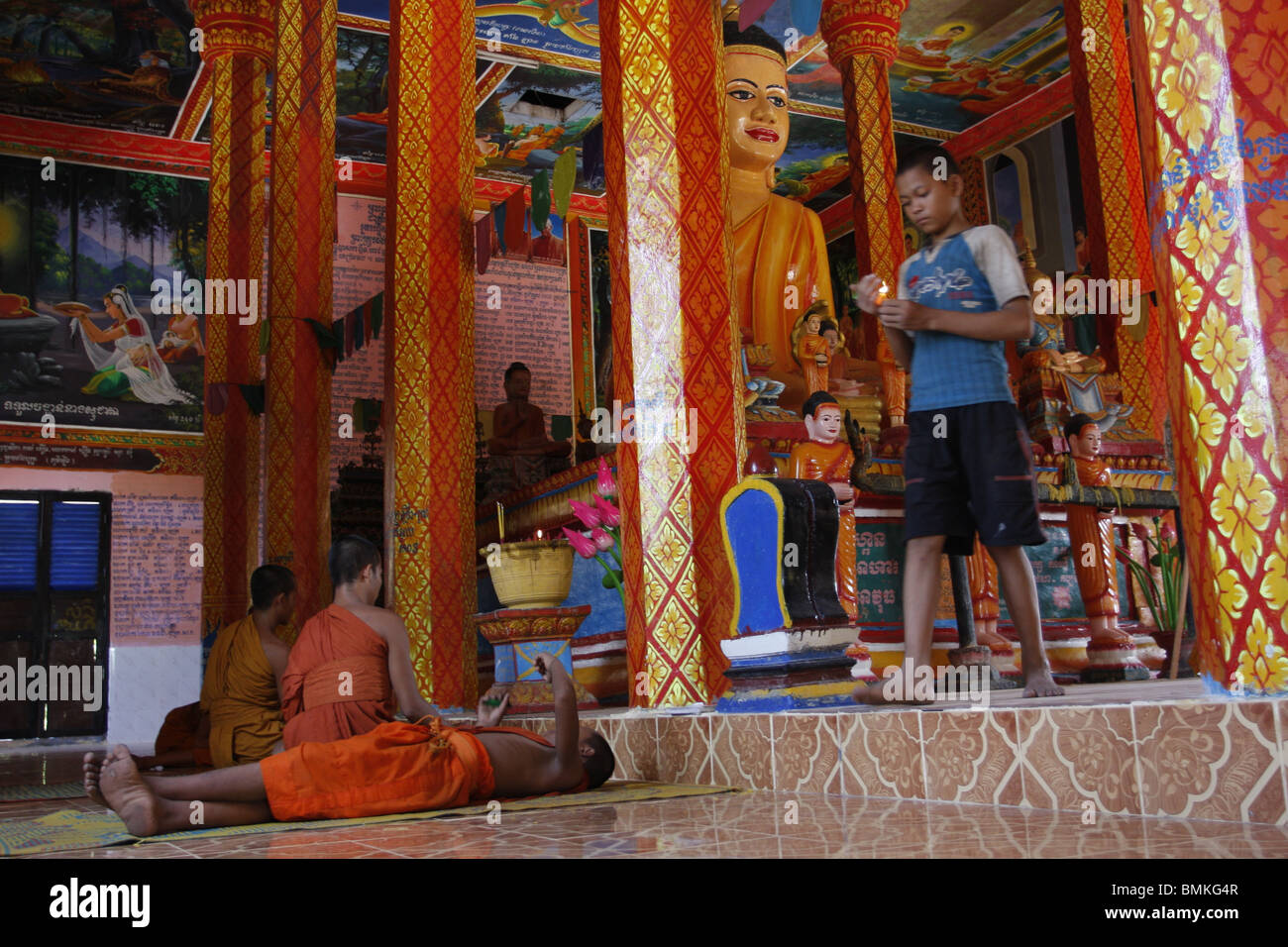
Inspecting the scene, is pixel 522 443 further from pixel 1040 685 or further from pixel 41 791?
pixel 1040 685

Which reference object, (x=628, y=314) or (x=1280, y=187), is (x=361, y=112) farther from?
(x=1280, y=187)

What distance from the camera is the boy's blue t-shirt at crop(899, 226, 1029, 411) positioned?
314 cm

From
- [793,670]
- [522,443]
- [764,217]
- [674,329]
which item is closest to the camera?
[793,670]

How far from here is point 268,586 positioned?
16.6 ft

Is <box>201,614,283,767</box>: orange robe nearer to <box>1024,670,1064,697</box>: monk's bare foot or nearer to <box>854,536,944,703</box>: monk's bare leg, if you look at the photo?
<box>854,536,944,703</box>: monk's bare leg

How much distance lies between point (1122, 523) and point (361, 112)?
Result: 10369 mm

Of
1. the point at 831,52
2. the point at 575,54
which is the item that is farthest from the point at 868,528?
the point at 575,54

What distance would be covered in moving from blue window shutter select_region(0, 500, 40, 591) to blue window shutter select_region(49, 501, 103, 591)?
0.18 metres

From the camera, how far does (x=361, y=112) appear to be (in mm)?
13297

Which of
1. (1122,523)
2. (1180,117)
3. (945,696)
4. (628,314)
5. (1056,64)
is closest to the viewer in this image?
(1180,117)

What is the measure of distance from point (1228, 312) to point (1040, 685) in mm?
1212

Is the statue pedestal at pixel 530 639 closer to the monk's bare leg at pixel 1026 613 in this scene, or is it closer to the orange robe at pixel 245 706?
the orange robe at pixel 245 706

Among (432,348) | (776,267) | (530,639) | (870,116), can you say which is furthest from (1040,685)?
(870,116)

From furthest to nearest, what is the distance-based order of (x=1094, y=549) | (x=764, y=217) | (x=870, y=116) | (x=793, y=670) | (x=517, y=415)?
(x=517, y=415) < (x=870, y=116) < (x=764, y=217) < (x=1094, y=549) < (x=793, y=670)
